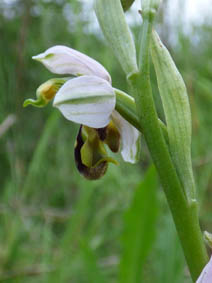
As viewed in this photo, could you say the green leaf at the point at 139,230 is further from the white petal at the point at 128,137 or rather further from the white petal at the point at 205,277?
the white petal at the point at 205,277

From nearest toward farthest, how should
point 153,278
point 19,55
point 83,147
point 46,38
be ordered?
point 83,147 → point 153,278 → point 19,55 → point 46,38

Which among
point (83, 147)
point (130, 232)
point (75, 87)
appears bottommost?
point (130, 232)

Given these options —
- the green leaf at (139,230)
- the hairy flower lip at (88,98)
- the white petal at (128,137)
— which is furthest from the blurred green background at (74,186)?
the hairy flower lip at (88,98)

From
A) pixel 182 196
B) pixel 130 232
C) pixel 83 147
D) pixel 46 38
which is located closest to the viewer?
pixel 182 196

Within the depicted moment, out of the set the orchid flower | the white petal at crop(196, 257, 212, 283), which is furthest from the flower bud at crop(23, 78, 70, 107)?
the white petal at crop(196, 257, 212, 283)

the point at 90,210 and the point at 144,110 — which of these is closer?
the point at 144,110

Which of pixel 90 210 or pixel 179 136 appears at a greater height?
pixel 179 136

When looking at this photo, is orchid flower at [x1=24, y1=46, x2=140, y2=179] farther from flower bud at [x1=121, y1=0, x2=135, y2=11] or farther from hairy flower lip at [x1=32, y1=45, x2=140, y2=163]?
flower bud at [x1=121, y1=0, x2=135, y2=11]

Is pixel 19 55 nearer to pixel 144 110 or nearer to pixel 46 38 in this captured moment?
pixel 46 38

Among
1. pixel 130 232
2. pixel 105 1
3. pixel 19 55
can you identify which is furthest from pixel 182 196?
pixel 19 55
